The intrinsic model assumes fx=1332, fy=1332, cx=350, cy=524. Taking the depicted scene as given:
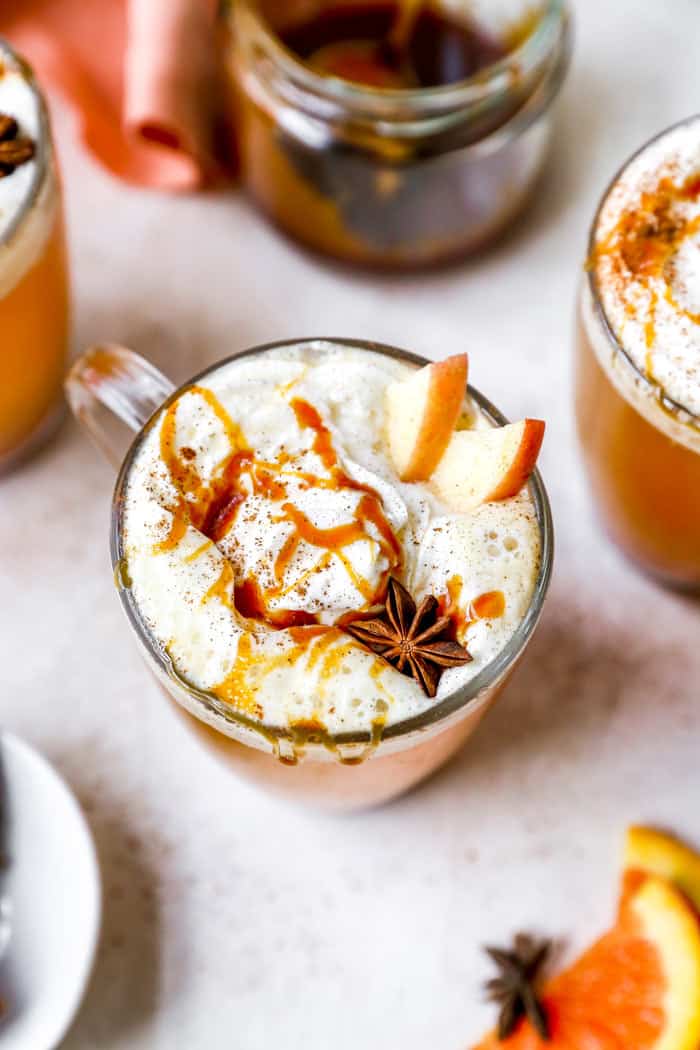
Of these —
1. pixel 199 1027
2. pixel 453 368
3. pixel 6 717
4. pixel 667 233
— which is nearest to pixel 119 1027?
pixel 199 1027

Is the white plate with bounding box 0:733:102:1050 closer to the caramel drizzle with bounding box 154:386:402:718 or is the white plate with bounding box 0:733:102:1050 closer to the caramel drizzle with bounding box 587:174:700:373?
the caramel drizzle with bounding box 154:386:402:718

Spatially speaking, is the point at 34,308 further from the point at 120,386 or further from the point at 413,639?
the point at 413,639

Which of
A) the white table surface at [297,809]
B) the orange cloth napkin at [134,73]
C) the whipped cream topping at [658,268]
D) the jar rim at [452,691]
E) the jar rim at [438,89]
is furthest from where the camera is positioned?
the orange cloth napkin at [134,73]

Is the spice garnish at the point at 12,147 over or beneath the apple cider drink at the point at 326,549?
over

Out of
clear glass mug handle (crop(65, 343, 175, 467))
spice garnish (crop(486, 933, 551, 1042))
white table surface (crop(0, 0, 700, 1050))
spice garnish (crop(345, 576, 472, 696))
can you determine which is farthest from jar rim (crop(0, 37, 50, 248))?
spice garnish (crop(486, 933, 551, 1042))

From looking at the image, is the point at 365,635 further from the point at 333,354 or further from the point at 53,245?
the point at 53,245

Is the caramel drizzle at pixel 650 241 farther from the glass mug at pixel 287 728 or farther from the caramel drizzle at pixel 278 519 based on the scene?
the caramel drizzle at pixel 278 519

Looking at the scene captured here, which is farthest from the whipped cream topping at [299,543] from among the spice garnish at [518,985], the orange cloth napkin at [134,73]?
the orange cloth napkin at [134,73]

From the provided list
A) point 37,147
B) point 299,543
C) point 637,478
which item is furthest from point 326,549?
point 37,147
